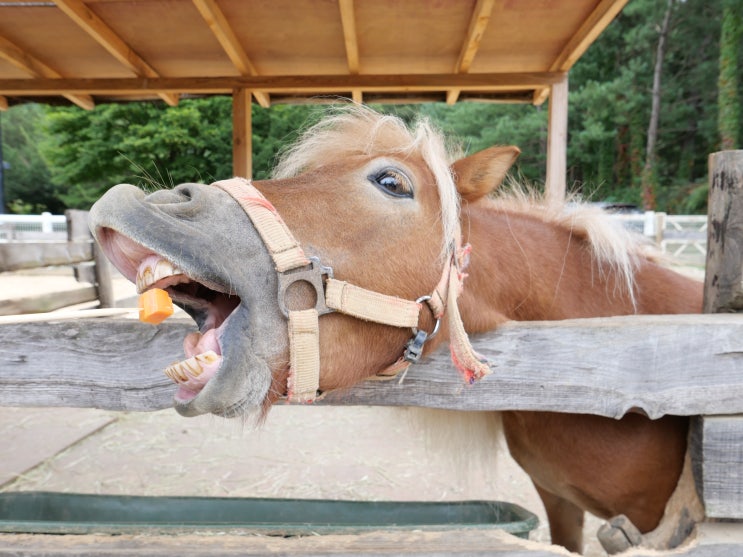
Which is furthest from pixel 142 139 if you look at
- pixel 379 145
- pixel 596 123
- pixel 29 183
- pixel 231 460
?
pixel 29 183

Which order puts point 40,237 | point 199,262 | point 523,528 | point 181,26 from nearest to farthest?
point 199,262, point 523,528, point 181,26, point 40,237

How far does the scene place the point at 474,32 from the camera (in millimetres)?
3477

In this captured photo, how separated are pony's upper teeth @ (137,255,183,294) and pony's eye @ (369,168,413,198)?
0.51 meters

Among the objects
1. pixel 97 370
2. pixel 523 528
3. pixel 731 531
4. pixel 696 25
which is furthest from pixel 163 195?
pixel 696 25

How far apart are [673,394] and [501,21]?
3.09 meters

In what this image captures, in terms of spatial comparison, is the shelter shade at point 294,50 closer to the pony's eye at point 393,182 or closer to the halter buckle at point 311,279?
the pony's eye at point 393,182

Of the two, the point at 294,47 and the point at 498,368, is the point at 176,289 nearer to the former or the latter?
the point at 498,368

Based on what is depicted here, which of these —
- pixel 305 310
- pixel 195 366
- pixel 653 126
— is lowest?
pixel 195 366

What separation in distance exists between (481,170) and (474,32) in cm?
247

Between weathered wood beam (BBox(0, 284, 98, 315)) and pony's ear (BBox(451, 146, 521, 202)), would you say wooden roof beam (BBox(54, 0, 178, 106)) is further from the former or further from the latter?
pony's ear (BBox(451, 146, 521, 202))

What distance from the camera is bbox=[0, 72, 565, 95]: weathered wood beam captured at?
14.3 feet

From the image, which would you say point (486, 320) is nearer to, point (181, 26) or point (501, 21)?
point (501, 21)

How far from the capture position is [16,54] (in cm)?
412

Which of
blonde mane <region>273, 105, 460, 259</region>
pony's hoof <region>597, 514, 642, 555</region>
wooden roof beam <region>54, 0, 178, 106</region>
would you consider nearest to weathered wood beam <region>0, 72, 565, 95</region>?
wooden roof beam <region>54, 0, 178, 106</region>
